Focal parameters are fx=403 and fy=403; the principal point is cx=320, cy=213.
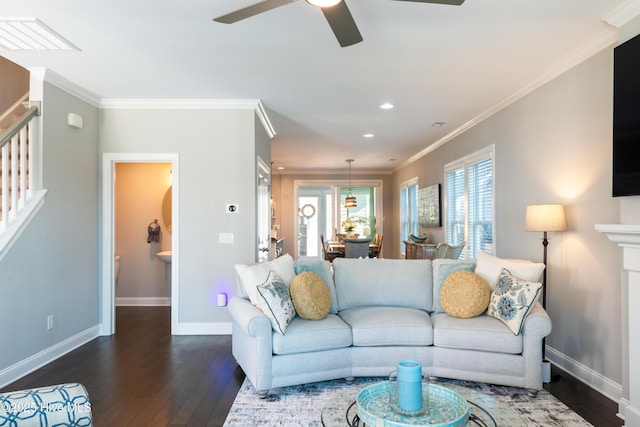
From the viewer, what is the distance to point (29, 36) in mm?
3014

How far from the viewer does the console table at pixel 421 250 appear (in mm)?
6755

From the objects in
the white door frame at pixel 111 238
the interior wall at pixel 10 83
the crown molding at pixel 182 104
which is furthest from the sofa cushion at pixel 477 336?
the interior wall at pixel 10 83

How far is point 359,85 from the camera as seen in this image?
4.14 meters

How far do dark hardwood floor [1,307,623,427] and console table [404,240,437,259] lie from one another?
11.3 ft

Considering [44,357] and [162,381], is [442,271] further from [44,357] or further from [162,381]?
[44,357]

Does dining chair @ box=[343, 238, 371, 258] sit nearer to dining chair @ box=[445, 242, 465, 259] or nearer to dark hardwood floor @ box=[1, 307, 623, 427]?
dining chair @ box=[445, 242, 465, 259]

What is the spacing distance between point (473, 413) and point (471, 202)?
423 centimetres

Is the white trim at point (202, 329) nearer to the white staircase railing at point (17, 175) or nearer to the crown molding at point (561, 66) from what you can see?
the white staircase railing at point (17, 175)

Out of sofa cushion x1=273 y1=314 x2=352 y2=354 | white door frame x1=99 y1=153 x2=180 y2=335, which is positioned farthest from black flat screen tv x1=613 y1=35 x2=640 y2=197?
white door frame x1=99 y1=153 x2=180 y2=335

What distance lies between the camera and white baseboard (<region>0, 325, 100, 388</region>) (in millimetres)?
3225

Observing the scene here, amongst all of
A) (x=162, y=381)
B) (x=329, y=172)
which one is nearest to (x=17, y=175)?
(x=162, y=381)

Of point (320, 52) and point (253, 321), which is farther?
point (320, 52)

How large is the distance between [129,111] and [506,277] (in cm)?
433

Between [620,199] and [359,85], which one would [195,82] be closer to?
[359,85]
